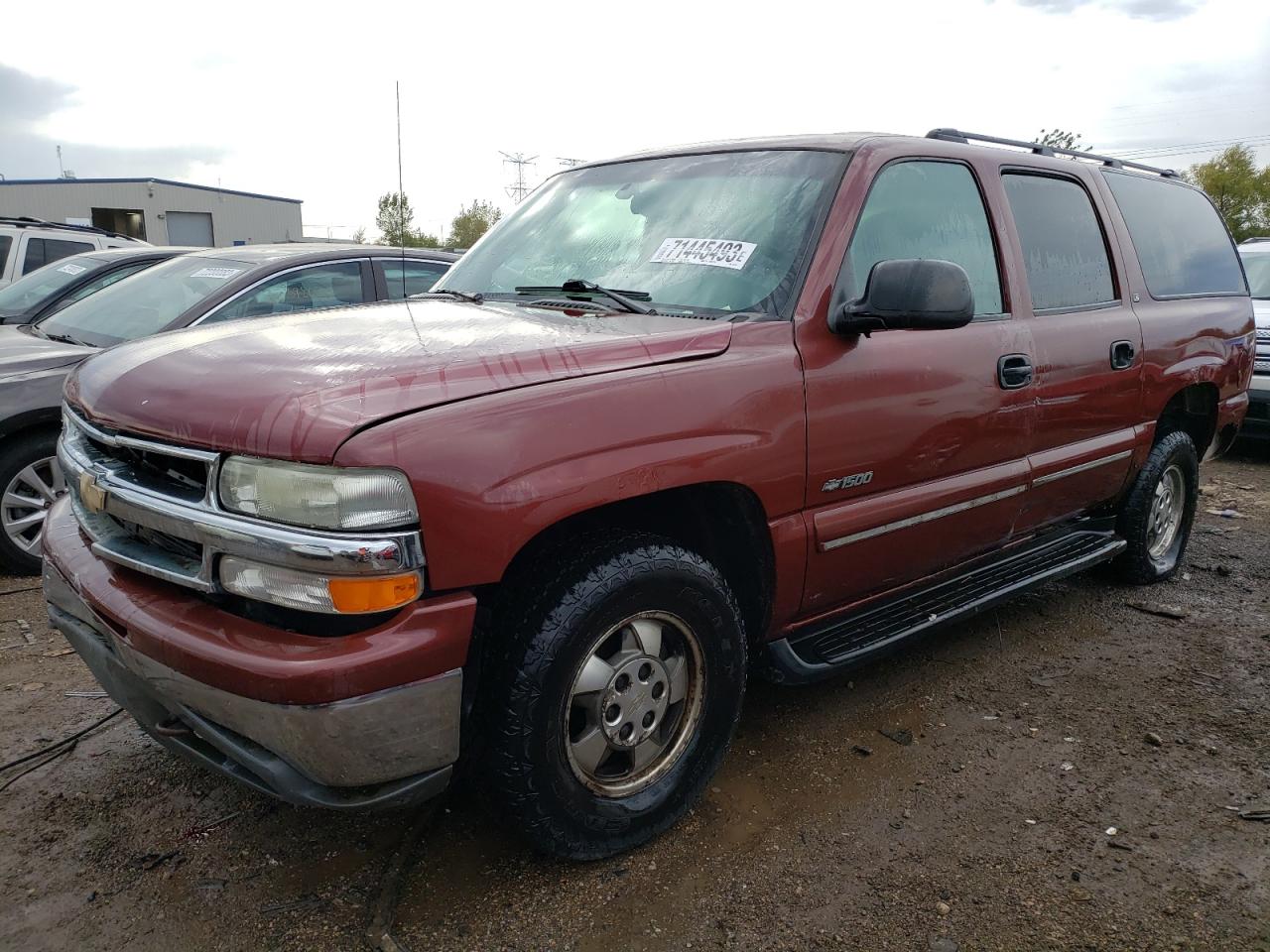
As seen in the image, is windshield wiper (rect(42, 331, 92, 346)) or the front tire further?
windshield wiper (rect(42, 331, 92, 346))

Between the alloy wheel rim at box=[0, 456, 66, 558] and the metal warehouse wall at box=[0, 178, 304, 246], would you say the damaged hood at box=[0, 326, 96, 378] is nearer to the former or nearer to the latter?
the alloy wheel rim at box=[0, 456, 66, 558]

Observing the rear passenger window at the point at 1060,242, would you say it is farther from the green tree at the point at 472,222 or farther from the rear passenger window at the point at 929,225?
the green tree at the point at 472,222

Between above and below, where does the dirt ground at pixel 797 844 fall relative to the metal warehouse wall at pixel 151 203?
below

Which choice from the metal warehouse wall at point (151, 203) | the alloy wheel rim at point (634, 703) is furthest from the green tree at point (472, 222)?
the alloy wheel rim at point (634, 703)

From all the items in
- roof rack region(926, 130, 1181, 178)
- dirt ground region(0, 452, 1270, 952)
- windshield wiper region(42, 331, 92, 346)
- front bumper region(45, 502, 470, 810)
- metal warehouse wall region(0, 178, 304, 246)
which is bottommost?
dirt ground region(0, 452, 1270, 952)

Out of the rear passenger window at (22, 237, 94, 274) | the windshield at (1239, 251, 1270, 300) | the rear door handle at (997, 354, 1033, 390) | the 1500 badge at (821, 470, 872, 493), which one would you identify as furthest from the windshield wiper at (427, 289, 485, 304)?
the windshield at (1239, 251, 1270, 300)

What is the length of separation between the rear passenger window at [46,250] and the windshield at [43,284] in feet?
9.53

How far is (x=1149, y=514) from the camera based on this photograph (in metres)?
4.49

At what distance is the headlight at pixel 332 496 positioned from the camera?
1.90 meters

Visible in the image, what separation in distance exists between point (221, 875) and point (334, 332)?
144 cm

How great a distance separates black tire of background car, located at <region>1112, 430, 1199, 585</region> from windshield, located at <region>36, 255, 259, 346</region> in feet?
15.2

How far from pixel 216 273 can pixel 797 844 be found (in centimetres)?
445

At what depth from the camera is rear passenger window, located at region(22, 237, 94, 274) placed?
9484mm

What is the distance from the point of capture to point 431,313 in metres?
2.88
